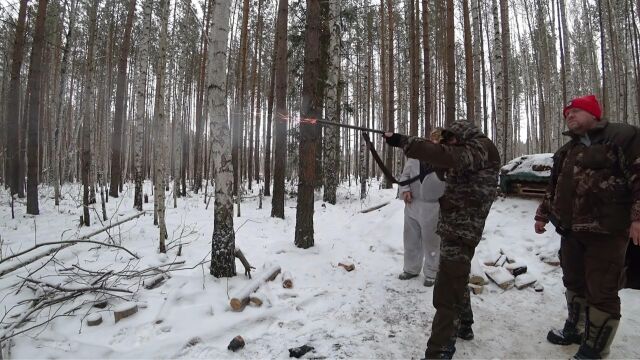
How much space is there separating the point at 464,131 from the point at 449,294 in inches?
52.1

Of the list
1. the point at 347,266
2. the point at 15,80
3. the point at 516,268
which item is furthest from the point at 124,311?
the point at 15,80

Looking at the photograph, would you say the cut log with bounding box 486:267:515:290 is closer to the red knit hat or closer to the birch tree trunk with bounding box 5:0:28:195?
the red knit hat

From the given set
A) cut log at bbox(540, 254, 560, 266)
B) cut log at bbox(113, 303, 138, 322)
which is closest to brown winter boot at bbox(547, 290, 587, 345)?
cut log at bbox(540, 254, 560, 266)

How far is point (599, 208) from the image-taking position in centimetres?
276

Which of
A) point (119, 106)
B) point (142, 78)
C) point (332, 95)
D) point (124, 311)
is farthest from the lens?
point (119, 106)

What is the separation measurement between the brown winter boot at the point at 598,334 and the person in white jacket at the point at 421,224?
1.81 m

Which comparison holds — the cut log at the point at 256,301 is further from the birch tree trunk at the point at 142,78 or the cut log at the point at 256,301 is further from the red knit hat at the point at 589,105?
the birch tree trunk at the point at 142,78

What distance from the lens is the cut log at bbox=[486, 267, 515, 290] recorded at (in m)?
4.53

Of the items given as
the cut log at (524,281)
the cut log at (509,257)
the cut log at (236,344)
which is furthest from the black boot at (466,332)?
the cut log at (509,257)

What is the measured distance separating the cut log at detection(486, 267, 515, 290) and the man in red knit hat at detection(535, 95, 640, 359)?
1.43 metres

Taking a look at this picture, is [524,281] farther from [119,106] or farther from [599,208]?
[119,106]

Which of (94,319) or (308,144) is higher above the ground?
(308,144)

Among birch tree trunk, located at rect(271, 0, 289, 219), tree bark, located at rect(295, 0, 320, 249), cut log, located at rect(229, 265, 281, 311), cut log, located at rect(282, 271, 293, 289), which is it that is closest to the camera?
cut log, located at rect(229, 265, 281, 311)

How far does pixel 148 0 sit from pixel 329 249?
9353mm
